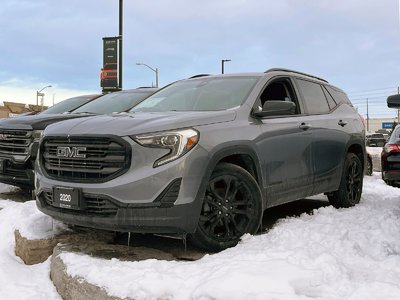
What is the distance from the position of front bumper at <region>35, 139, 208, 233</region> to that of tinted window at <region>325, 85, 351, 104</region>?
3.49 m

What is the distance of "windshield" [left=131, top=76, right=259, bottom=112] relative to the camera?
478 cm

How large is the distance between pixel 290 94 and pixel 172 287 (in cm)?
327

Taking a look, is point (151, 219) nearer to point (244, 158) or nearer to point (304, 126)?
point (244, 158)

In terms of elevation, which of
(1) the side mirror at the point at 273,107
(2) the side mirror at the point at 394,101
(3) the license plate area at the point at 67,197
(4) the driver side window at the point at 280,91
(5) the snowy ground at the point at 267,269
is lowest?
(5) the snowy ground at the point at 267,269

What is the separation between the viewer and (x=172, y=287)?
3.02 meters

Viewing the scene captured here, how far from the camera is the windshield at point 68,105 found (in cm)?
866

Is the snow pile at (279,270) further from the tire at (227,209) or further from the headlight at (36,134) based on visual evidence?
the headlight at (36,134)

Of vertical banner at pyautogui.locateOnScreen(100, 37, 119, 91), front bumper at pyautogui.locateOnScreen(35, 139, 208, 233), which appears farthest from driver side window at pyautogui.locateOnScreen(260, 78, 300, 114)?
vertical banner at pyautogui.locateOnScreen(100, 37, 119, 91)

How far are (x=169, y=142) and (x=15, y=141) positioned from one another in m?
3.59

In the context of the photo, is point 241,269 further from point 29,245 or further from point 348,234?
point 29,245

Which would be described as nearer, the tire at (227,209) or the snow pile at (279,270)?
the snow pile at (279,270)

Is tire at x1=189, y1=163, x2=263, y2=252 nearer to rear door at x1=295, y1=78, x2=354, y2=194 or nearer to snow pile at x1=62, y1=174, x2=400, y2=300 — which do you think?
snow pile at x1=62, y1=174, x2=400, y2=300

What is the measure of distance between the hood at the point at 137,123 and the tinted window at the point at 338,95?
8.96ft

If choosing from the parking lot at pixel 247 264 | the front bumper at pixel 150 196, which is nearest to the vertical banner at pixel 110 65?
the parking lot at pixel 247 264
